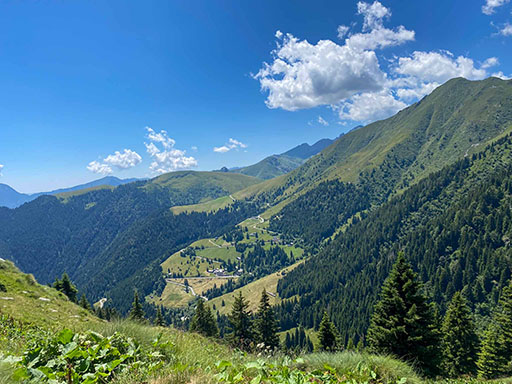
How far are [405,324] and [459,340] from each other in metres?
24.5

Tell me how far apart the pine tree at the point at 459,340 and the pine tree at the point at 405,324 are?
64.4 ft

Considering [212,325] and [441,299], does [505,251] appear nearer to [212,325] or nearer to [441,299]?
[441,299]

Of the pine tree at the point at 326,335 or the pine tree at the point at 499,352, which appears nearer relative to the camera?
the pine tree at the point at 499,352

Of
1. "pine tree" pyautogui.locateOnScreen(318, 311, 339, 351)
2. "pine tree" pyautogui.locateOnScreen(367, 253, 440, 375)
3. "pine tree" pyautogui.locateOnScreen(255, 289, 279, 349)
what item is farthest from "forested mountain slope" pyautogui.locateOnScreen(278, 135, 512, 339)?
"pine tree" pyautogui.locateOnScreen(367, 253, 440, 375)

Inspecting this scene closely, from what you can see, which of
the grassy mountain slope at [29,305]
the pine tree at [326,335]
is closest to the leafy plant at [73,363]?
the grassy mountain slope at [29,305]

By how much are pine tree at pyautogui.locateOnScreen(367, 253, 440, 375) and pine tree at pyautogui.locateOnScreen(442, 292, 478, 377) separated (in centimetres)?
1964

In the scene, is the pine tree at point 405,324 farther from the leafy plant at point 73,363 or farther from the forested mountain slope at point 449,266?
the forested mountain slope at point 449,266

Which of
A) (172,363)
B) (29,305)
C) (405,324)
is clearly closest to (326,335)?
(405,324)

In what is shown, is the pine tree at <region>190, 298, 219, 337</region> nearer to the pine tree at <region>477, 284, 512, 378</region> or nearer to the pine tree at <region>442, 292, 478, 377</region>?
the pine tree at <region>442, 292, 478, 377</region>

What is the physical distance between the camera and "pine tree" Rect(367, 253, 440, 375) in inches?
897

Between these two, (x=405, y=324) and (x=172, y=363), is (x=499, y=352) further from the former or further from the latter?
(x=172, y=363)

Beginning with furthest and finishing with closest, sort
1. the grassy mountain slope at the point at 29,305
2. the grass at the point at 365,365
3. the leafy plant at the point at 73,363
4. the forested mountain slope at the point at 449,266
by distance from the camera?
the forested mountain slope at the point at 449,266 → the grassy mountain slope at the point at 29,305 → the grass at the point at 365,365 → the leafy plant at the point at 73,363

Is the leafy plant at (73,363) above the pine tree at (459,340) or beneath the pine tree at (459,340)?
above

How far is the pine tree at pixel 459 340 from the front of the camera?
37656 millimetres
